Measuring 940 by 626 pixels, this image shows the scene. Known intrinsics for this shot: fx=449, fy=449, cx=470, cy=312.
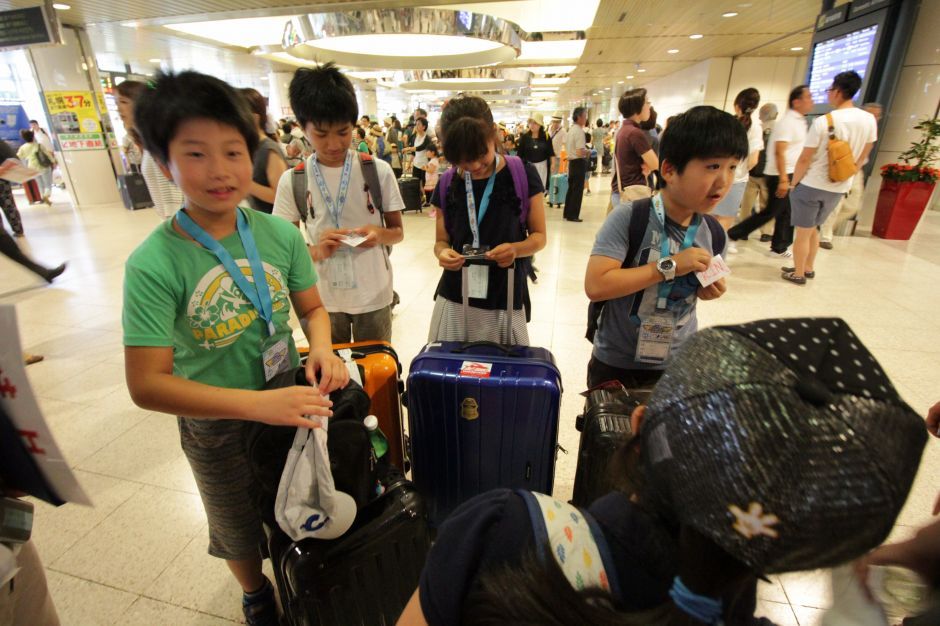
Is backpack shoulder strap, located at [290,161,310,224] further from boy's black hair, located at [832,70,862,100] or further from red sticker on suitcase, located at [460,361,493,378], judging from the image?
boy's black hair, located at [832,70,862,100]

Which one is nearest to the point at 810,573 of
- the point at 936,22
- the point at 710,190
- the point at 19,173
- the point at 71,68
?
the point at 710,190

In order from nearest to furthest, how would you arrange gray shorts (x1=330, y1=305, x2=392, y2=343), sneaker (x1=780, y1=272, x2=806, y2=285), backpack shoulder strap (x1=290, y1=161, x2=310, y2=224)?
backpack shoulder strap (x1=290, y1=161, x2=310, y2=224)
gray shorts (x1=330, y1=305, x2=392, y2=343)
sneaker (x1=780, y1=272, x2=806, y2=285)

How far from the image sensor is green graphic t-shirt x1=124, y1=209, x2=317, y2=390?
90 centimetres

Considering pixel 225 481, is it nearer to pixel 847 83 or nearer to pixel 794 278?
pixel 794 278

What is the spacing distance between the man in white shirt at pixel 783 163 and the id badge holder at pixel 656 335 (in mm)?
4257

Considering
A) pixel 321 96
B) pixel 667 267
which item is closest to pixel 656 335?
pixel 667 267

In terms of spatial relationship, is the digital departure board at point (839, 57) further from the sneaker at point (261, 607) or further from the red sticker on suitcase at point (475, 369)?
the sneaker at point (261, 607)

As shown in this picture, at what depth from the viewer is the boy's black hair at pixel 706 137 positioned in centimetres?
121


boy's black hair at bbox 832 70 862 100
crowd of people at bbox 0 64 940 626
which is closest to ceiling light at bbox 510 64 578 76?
boy's black hair at bbox 832 70 862 100

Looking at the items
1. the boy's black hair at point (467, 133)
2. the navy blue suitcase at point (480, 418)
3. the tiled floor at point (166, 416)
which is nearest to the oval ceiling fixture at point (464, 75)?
the tiled floor at point (166, 416)

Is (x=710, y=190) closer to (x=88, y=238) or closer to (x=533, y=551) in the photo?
(x=533, y=551)

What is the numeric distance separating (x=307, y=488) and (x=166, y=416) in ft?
6.71

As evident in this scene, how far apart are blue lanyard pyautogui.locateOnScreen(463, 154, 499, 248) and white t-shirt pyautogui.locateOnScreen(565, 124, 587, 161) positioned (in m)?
5.89

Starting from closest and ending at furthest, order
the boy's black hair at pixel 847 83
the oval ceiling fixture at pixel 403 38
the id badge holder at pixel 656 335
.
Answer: the id badge holder at pixel 656 335 → the boy's black hair at pixel 847 83 → the oval ceiling fixture at pixel 403 38
